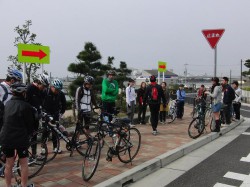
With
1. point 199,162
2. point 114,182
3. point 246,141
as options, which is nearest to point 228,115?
point 246,141

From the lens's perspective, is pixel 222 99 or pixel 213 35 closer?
pixel 213 35

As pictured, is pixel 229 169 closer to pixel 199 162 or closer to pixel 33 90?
pixel 199 162

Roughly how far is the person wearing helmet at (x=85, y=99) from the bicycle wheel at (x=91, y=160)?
1484mm

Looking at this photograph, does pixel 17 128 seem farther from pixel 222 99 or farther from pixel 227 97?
pixel 222 99

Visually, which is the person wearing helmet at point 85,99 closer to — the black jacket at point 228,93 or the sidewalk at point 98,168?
Answer: the sidewalk at point 98,168

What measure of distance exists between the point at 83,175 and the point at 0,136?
153 cm

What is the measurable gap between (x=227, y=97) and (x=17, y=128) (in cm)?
910

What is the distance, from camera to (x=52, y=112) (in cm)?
614

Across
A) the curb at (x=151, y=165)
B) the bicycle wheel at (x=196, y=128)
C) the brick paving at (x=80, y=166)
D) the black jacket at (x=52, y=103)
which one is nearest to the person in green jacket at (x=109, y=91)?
the brick paving at (x=80, y=166)

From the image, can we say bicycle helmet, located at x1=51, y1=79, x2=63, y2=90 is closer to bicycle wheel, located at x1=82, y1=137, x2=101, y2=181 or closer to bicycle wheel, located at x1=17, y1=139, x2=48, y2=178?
bicycle wheel, located at x1=17, y1=139, x2=48, y2=178

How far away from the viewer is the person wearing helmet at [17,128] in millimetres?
3701

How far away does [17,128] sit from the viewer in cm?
371

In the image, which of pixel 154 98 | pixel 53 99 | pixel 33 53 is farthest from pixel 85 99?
pixel 154 98

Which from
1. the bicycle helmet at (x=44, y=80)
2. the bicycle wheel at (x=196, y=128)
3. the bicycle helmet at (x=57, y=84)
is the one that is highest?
the bicycle helmet at (x=44, y=80)
